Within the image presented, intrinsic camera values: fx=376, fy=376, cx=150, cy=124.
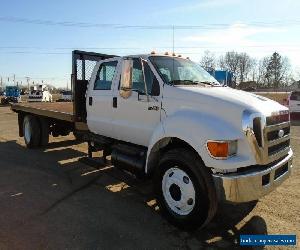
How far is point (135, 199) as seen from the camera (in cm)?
609

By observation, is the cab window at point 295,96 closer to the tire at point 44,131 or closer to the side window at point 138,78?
the tire at point 44,131

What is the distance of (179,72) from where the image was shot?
591 cm

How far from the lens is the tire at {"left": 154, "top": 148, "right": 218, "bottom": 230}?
454 cm

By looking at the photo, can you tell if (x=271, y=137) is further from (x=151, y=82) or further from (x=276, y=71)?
(x=276, y=71)

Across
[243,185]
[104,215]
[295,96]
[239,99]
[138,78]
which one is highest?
[138,78]

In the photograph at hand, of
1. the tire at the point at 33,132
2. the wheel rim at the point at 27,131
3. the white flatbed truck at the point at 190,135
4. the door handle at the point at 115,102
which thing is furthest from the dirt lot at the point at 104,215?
the wheel rim at the point at 27,131

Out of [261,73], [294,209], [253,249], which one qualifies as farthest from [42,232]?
[261,73]

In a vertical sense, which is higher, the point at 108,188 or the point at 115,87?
the point at 115,87

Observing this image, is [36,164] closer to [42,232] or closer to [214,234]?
[42,232]

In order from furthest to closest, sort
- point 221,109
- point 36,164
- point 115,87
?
point 36,164 < point 115,87 < point 221,109

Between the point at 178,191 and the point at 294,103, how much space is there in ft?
58.0

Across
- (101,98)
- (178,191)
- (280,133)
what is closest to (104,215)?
(178,191)

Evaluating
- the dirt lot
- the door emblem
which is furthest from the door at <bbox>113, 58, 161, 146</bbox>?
the door emblem

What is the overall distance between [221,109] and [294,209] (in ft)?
7.10
